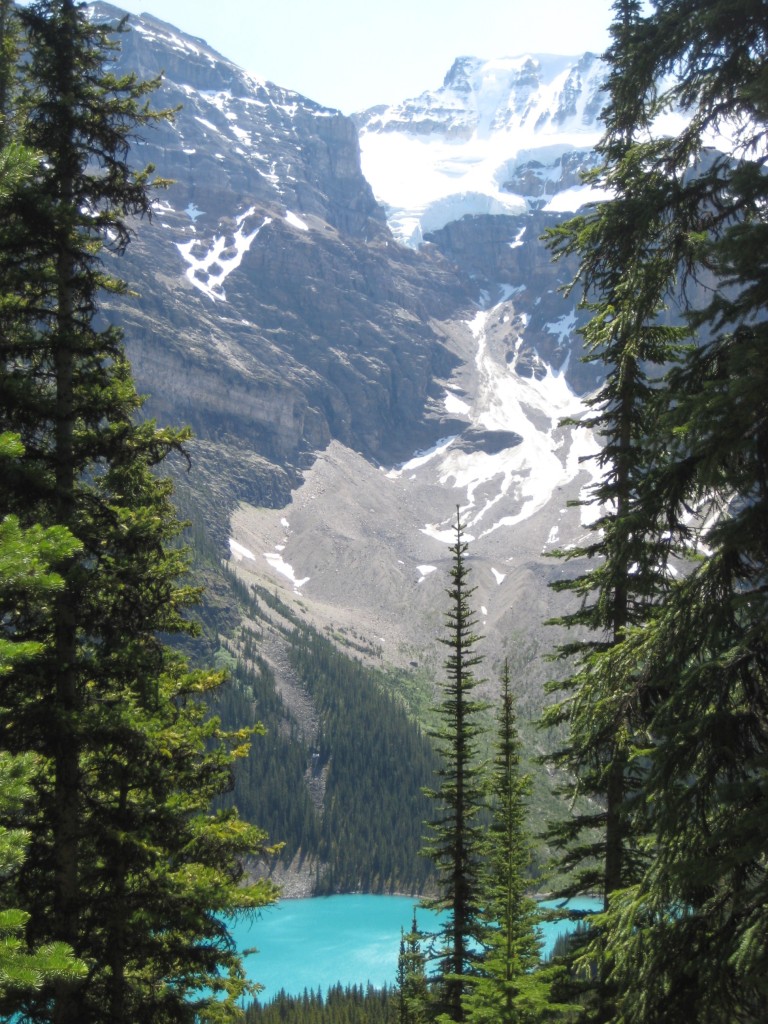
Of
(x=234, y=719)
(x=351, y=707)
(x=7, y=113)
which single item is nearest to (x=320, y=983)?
(x=234, y=719)

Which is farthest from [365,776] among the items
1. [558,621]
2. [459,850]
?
[558,621]

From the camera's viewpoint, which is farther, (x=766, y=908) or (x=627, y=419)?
(x=627, y=419)

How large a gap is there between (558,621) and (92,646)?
7.38 metres

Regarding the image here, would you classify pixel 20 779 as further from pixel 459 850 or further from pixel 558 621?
pixel 459 850

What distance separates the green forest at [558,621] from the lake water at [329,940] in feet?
274

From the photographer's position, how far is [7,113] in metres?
12.9

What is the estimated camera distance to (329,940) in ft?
365

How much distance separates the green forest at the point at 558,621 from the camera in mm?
6078

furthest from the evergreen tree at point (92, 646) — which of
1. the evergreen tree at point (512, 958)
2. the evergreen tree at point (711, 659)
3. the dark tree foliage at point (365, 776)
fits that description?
the dark tree foliage at point (365, 776)

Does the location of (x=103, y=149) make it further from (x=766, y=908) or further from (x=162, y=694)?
(x=766, y=908)

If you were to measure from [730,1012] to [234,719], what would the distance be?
535 ft

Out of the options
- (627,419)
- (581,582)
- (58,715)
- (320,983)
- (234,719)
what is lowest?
(320,983)

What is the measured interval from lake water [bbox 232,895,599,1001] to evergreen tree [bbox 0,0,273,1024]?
83676mm

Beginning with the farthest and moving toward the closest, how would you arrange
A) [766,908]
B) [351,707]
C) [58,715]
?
[351,707] < [58,715] < [766,908]
